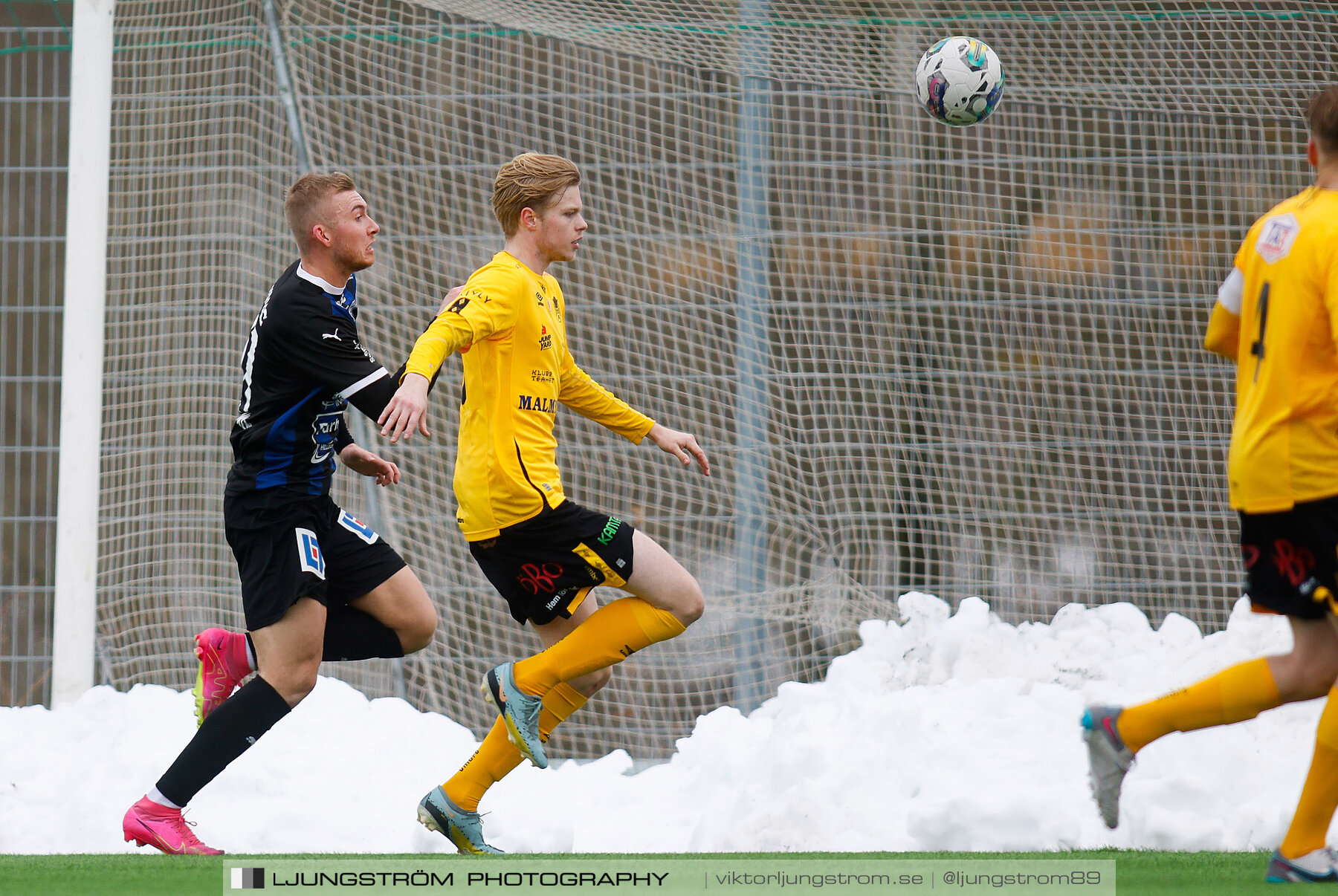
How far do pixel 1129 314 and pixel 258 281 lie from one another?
3970 millimetres

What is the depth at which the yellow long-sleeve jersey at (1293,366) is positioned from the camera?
2934 millimetres

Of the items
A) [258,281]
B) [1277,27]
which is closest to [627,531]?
[258,281]

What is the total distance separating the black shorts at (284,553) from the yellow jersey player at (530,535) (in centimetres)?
42

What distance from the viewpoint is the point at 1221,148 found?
6129 mm

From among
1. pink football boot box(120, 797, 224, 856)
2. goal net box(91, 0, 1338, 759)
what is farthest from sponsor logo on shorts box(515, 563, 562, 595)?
goal net box(91, 0, 1338, 759)

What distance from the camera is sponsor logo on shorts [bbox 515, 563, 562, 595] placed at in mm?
3969

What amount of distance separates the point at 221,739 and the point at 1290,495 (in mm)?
2870

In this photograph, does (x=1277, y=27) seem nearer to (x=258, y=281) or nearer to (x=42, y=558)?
(x=258, y=281)

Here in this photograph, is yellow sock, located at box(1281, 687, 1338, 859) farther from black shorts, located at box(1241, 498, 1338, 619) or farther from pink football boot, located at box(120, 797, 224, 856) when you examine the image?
pink football boot, located at box(120, 797, 224, 856)

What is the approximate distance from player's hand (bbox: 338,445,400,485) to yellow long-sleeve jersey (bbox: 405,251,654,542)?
36 centimetres

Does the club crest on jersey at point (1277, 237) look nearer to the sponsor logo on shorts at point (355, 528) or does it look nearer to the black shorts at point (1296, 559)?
the black shorts at point (1296, 559)

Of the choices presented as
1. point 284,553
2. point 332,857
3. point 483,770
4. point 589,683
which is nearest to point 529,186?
→ point 284,553

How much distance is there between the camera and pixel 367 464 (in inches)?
167

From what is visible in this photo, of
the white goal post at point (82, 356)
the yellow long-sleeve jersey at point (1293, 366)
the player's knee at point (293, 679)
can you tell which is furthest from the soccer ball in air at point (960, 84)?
the white goal post at point (82, 356)
